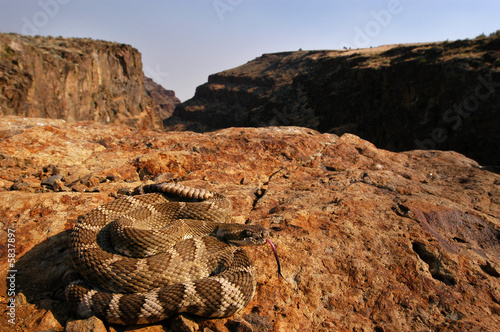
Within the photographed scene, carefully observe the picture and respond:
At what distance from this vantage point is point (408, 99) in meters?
29.4

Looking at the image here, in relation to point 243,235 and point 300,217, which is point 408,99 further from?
point 243,235

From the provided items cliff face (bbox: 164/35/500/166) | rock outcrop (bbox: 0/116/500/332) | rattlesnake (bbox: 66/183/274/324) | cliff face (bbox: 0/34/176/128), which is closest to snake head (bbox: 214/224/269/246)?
rattlesnake (bbox: 66/183/274/324)

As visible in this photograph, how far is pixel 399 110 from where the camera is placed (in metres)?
30.5

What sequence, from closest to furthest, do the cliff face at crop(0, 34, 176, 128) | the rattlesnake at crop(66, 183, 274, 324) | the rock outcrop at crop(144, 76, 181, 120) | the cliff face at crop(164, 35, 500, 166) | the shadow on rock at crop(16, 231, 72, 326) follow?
the rattlesnake at crop(66, 183, 274, 324) < the shadow on rock at crop(16, 231, 72, 326) < the cliff face at crop(164, 35, 500, 166) < the cliff face at crop(0, 34, 176, 128) < the rock outcrop at crop(144, 76, 181, 120)

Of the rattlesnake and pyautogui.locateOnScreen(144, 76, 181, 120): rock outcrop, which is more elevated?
pyautogui.locateOnScreen(144, 76, 181, 120): rock outcrop

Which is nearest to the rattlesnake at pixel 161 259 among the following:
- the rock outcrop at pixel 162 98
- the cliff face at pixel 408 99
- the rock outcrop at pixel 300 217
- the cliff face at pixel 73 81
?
the rock outcrop at pixel 300 217

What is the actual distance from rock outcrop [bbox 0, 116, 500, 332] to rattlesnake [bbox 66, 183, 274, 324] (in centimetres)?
18

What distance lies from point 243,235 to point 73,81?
125ft

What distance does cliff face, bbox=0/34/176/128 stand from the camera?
950 inches

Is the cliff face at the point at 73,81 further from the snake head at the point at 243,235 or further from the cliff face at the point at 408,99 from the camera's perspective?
A: the snake head at the point at 243,235

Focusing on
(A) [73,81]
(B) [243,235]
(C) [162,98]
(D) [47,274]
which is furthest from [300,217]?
(C) [162,98]

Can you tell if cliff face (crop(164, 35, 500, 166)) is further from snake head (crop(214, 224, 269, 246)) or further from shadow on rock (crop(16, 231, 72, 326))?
shadow on rock (crop(16, 231, 72, 326))

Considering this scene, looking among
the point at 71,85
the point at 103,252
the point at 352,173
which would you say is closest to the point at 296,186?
the point at 352,173

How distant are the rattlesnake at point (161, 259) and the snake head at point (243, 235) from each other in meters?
0.01
